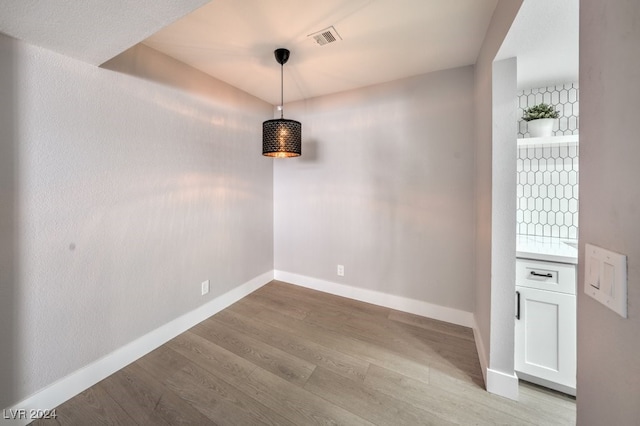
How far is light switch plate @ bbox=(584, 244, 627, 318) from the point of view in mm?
473

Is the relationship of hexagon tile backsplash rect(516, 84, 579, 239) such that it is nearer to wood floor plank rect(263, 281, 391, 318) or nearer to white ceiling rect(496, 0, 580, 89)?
white ceiling rect(496, 0, 580, 89)

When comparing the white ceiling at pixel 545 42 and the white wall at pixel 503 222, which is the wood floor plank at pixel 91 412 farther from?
the white ceiling at pixel 545 42

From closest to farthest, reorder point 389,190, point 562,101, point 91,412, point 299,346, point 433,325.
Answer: point 91,412
point 562,101
point 299,346
point 433,325
point 389,190

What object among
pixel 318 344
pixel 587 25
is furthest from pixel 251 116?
pixel 587 25

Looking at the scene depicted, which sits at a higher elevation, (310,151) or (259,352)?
(310,151)

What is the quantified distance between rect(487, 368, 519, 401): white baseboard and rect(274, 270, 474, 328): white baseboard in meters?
0.74

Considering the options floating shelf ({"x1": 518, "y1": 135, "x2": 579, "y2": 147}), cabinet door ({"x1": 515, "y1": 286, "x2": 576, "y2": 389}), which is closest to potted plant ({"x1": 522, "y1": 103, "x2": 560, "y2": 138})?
floating shelf ({"x1": 518, "y1": 135, "x2": 579, "y2": 147})

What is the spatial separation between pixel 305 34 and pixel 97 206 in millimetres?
1870

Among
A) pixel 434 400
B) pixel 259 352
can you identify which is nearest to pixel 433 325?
pixel 434 400

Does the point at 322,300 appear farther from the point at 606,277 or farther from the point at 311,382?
the point at 606,277

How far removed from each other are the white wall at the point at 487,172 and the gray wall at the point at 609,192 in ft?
2.91

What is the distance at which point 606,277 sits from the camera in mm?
518

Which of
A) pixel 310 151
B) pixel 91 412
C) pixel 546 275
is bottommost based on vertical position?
pixel 91 412

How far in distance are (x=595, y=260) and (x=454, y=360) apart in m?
1.58
